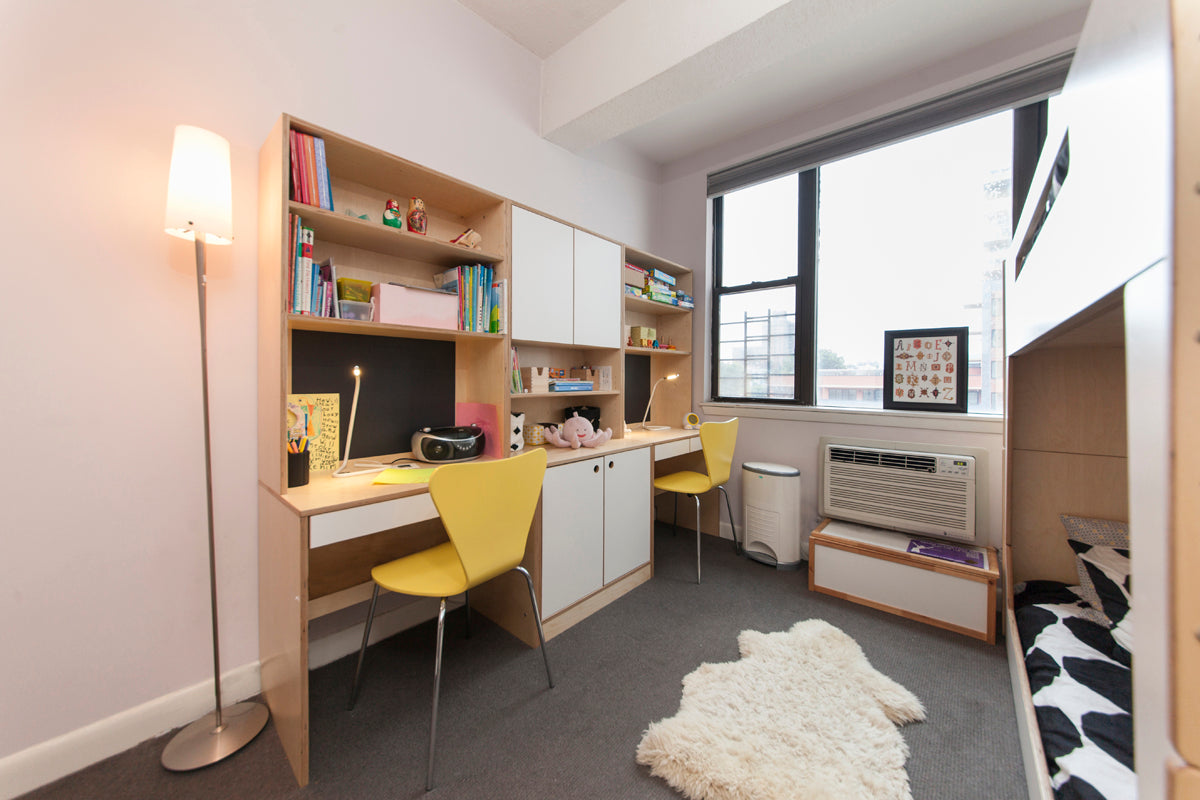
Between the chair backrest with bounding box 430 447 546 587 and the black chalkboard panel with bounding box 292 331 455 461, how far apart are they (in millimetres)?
707

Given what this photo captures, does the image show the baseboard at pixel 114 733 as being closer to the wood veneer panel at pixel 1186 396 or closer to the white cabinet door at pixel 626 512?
the white cabinet door at pixel 626 512

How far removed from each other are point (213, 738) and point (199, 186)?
1782mm

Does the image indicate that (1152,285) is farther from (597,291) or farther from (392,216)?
(597,291)

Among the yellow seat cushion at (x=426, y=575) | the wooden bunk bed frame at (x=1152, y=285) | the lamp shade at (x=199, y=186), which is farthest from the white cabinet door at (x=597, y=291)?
the wooden bunk bed frame at (x=1152, y=285)

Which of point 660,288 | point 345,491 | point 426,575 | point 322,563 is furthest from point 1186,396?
point 660,288

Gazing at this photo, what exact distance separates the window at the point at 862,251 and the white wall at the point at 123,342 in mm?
2632

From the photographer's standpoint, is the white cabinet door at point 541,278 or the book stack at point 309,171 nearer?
the book stack at point 309,171

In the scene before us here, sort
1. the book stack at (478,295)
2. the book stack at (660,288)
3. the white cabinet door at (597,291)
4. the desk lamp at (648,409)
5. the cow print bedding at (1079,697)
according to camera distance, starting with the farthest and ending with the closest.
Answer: the desk lamp at (648,409) → the book stack at (660,288) → the white cabinet door at (597,291) → the book stack at (478,295) → the cow print bedding at (1079,697)

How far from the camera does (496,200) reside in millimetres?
2045

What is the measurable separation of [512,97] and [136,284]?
6.53 ft

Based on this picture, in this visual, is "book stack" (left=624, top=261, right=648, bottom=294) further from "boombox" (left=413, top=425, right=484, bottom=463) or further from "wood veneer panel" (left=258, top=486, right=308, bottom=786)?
"wood veneer panel" (left=258, top=486, right=308, bottom=786)

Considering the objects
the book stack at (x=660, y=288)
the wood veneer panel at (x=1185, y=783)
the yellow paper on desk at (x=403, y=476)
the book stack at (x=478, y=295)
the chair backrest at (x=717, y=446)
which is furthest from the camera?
the book stack at (x=660, y=288)

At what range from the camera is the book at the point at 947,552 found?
208cm

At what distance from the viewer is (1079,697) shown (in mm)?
1173
